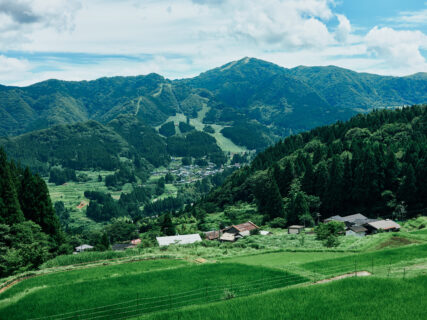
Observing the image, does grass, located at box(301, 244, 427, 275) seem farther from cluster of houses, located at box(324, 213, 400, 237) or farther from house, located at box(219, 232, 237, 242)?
house, located at box(219, 232, 237, 242)

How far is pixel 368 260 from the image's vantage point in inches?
1192

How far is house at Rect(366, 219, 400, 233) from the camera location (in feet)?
183

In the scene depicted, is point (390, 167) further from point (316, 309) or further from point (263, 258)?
point (316, 309)

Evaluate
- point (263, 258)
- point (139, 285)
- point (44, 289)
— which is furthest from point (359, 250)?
point (44, 289)

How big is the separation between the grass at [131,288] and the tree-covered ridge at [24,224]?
10223 mm

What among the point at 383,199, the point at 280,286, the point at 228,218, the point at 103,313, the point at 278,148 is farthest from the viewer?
the point at 278,148

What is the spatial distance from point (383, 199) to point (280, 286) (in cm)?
5795

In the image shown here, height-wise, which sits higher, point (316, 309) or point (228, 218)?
point (316, 309)

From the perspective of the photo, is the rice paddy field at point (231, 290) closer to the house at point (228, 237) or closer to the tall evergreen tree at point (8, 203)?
the tall evergreen tree at point (8, 203)

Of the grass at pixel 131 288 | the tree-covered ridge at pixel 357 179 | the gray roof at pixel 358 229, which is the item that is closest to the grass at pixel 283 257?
the grass at pixel 131 288

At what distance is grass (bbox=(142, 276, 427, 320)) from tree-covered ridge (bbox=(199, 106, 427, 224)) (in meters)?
51.2

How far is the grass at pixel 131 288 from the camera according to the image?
2265 cm

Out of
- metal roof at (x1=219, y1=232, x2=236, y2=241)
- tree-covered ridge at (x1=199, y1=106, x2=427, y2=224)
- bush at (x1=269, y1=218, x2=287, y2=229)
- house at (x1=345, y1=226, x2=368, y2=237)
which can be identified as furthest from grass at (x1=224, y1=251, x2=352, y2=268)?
bush at (x1=269, y1=218, x2=287, y2=229)

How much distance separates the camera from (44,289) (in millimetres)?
26297
